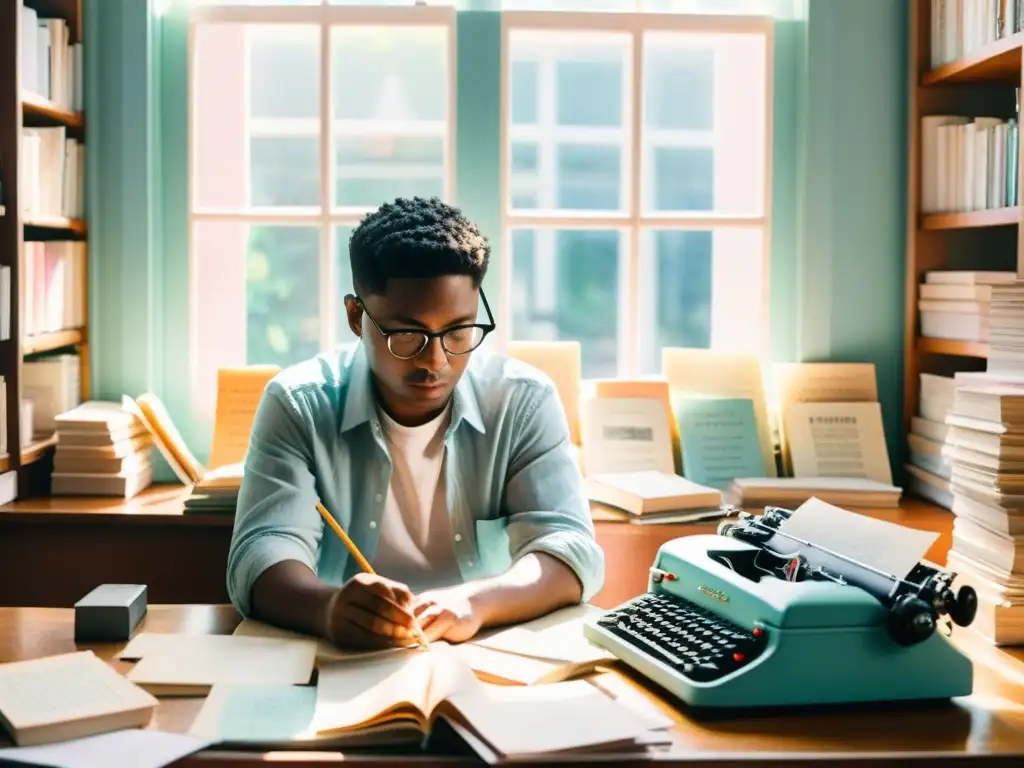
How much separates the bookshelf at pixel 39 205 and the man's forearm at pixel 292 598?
4.19ft

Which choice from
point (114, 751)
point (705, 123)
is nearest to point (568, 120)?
point (705, 123)

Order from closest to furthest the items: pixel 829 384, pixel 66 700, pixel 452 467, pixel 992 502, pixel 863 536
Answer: pixel 66 700 < pixel 863 536 < pixel 992 502 < pixel 452 467 < pixel 829 384

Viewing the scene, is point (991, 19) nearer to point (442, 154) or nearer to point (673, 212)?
point (673, 212)

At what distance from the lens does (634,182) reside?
334 cm

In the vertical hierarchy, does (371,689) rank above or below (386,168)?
below

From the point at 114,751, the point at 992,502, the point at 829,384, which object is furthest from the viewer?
the point at 829,384

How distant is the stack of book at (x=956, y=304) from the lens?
2.92 metres

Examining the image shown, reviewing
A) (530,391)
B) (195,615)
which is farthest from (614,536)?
(195,615)

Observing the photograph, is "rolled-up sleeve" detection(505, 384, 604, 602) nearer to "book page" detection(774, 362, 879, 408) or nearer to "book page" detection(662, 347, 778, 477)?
"book page" detection(662, 347, 778, 477)

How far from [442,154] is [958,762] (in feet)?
7.80

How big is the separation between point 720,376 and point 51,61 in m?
1.91

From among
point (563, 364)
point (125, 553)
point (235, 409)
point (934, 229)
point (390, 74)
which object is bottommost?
point (125, 553)

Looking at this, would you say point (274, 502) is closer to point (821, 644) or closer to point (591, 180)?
point (821, 644)

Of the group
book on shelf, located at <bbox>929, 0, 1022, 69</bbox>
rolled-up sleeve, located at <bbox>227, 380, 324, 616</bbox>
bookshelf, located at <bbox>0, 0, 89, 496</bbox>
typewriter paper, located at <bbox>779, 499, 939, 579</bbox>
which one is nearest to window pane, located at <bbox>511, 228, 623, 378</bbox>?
book on shelf, located at <bbox>929, 0, 1022, 69</bbox>
